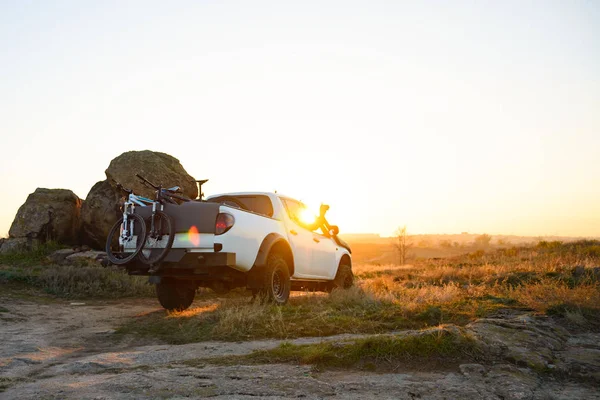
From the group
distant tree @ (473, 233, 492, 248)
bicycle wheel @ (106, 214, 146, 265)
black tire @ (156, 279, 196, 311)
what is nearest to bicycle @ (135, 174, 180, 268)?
bicycle wheel @ (106, 214, 146, 265)

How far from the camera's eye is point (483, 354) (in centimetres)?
514

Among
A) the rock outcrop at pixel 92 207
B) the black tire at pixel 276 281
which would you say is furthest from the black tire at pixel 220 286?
the rock outcrop at pixel 92 207

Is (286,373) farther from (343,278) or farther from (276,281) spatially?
(343,278)

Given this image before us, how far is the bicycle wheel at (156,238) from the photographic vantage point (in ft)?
26.0

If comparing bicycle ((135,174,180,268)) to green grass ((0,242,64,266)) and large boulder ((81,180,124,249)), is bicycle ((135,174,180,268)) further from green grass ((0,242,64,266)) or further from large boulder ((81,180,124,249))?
large boulder ((81,180,124,249))

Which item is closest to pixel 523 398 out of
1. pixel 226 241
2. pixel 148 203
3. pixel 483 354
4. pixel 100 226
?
pixel 483 354

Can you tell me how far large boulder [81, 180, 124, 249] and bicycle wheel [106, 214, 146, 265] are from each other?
9.52m

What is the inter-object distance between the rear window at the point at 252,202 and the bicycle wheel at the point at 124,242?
73.3 inches

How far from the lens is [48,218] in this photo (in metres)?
18.2

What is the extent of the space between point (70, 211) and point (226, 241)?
43.2ft

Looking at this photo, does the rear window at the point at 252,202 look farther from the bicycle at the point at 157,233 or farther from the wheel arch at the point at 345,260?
the wheel arch at the point at 345,260

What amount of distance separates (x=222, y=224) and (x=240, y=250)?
0.52 m

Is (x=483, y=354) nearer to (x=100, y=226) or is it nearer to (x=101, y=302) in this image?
(x=101, y=302)

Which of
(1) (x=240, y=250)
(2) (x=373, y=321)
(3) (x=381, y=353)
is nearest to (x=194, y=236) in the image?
(1) (x=240, y=250)
